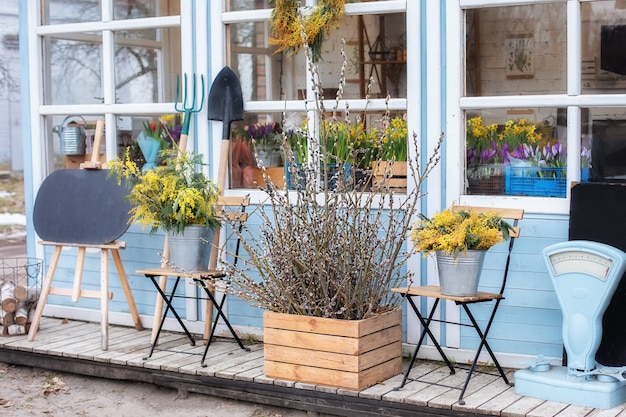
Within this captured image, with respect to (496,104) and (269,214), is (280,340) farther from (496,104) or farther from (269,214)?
(496,104)

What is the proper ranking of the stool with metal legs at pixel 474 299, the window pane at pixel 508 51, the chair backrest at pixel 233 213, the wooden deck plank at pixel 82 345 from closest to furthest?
1. the stool with metal legs at pixel 474 299
2. the window pane at pixel 508 51
3. the chair backrest at pixel 233 213
4. the wooden deck plank at pixel 82 345

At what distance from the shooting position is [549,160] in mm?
4898

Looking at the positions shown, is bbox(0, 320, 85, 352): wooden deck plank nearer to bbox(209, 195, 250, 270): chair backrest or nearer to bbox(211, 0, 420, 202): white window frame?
bbox(209, 195, 250, 270): chair backrest

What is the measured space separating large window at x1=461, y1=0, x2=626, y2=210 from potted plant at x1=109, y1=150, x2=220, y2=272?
1.36 meters

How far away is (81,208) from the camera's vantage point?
580cm

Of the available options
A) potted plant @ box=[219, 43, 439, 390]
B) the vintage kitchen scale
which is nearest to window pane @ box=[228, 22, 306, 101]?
potted plant @ box=[219, 43, 439, 390]

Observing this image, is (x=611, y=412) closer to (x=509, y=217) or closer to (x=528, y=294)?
(x=528, y=294)

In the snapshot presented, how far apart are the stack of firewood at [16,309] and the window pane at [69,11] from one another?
175 centimetres

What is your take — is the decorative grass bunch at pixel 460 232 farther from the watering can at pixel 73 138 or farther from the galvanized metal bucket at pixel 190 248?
the watering can at pixel 73 138

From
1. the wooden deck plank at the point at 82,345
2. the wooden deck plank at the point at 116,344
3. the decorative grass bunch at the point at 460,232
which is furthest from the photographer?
the wooden deck plank at the point at 82,345

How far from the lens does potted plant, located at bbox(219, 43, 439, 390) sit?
15.1 ft

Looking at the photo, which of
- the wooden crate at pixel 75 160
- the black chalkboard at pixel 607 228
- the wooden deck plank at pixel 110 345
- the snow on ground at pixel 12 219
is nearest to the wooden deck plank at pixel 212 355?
the wooden deck plank at pixel 110 345

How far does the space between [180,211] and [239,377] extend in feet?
2.94

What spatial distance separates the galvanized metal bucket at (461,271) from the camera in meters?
4.41
